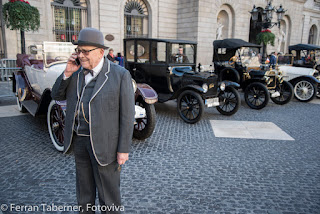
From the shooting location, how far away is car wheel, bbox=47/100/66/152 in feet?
12.6

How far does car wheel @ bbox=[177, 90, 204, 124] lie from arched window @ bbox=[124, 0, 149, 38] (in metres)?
12.0

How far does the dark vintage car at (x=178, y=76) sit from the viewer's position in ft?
19.3

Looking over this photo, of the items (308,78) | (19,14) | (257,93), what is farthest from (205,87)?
(19,14)

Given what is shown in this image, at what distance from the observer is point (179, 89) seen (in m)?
5.96

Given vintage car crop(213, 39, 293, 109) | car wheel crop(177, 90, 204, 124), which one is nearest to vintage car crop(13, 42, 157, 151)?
car wheel crop(177, 90, 204, 124)

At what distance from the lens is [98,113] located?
1.77 metres

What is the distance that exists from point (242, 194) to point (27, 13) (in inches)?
351

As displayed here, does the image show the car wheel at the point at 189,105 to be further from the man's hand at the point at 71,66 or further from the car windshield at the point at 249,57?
the man's hand at the point at 71,66

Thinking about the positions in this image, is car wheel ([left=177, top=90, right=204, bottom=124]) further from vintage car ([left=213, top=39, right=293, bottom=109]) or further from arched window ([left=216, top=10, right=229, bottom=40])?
arched window ([left=216, top=10, right=229, bottom=40])

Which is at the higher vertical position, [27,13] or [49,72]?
[27,13]

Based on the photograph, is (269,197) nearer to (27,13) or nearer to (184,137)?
(184,137)

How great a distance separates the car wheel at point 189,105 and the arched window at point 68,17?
10.3m

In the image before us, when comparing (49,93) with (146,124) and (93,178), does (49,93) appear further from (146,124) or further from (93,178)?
(93,178)

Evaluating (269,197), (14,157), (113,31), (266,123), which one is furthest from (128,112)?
(113,31)
